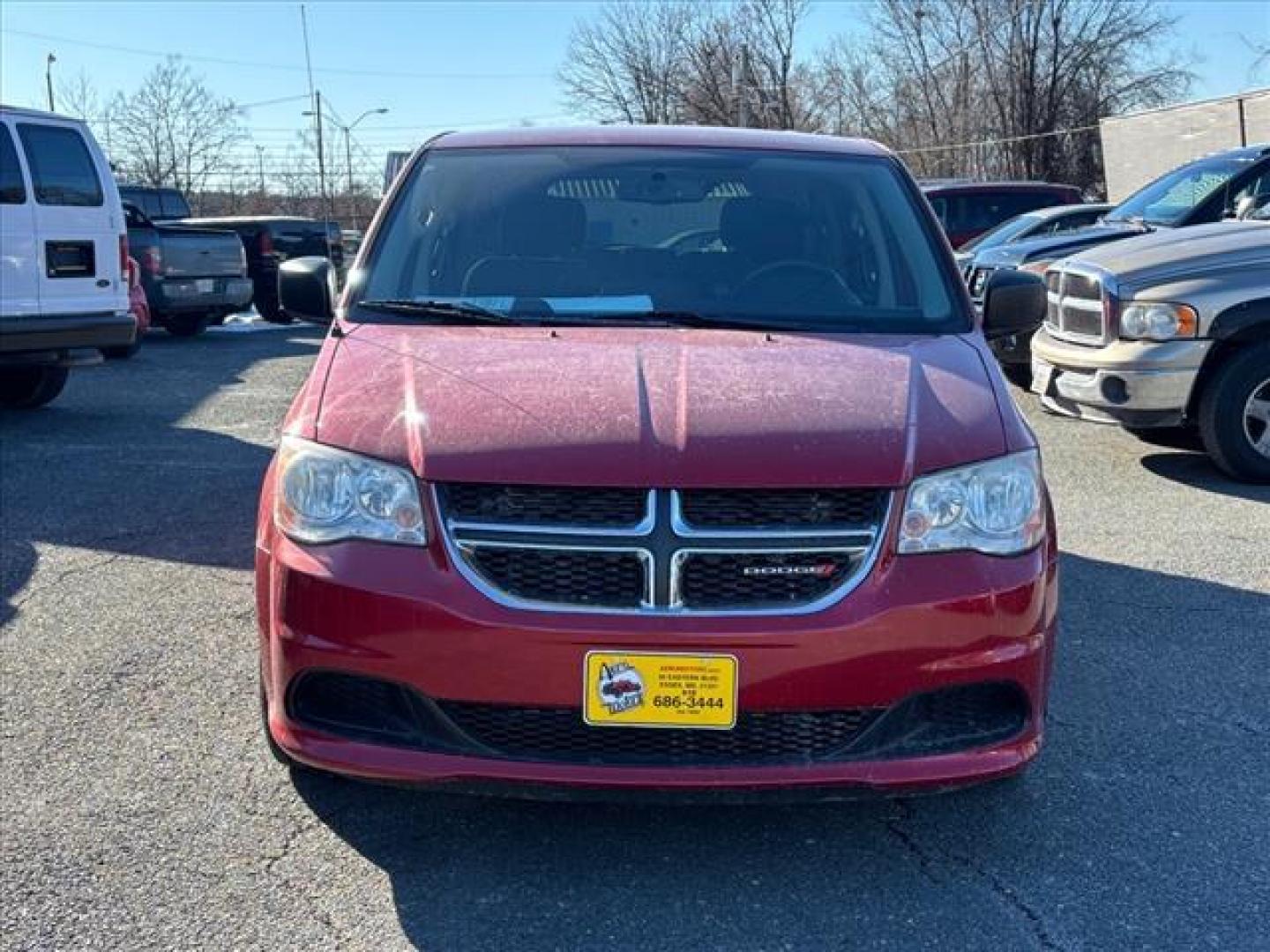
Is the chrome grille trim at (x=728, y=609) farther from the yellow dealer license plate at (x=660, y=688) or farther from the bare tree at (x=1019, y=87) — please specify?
the bare tree at (x=1019, y=87)

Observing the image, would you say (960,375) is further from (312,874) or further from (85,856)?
(85,856)

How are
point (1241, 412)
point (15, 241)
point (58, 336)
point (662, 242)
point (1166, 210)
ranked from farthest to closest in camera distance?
point (1166, 210)
point (58, 336)
point (15, 241)
point (1241, 412)
point (662, 242)

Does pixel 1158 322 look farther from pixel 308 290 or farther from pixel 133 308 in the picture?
pixel 133 308

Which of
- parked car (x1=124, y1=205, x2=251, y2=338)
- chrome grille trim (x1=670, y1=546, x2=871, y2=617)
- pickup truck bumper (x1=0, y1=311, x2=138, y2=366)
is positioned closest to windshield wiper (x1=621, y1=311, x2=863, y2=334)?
chrome grille trim (x1=670, y1=546, x2=871, y2=617)

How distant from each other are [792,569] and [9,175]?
7.97 metres

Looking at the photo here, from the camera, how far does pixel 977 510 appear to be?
119 inches

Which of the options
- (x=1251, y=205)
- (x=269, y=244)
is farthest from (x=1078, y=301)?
(x=269, y=244)

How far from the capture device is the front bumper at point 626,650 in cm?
281

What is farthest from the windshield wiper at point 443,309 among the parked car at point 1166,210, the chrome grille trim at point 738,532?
the parked car at point 1166,210

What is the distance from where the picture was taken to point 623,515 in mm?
2883

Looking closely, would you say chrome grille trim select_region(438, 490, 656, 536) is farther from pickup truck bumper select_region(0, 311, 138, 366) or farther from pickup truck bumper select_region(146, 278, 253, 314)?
pickup truck bumper select_region(146, 278, 253, 314)

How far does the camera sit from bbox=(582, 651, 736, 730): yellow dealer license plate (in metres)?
2.80

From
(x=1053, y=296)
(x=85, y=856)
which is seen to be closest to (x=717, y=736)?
(x=85, y=856)

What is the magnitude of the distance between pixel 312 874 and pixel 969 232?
16.2 meters
